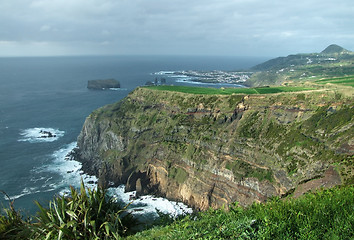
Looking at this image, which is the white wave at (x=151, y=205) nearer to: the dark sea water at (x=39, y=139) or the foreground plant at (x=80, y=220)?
the dark sea water at (x=39, y=139)

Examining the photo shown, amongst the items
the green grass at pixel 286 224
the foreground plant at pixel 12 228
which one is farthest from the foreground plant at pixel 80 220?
the green grass at pixel 286 224

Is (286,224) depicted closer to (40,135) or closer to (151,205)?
(151,205)

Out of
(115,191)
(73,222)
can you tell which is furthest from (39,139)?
(73,222)

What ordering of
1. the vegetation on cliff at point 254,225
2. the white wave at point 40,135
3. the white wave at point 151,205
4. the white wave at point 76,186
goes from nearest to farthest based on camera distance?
1. the vegetation on cliff at point 254,225
2. the white wave at point 151,205
3. the white wave at point 76,186
4. the white wave at point 40,135

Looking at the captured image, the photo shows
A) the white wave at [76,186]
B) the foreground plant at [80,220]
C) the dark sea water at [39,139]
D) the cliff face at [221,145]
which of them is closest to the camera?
the foreground plant at [80,220]

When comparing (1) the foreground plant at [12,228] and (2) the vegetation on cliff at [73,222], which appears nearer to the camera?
(2) the vegetation on cliff at [73,222]

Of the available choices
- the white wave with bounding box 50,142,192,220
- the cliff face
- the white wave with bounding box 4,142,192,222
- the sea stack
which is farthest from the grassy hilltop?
the sea stack

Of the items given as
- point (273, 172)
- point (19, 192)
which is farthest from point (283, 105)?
point (19, 192)

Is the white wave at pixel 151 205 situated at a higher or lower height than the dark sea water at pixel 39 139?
lower
